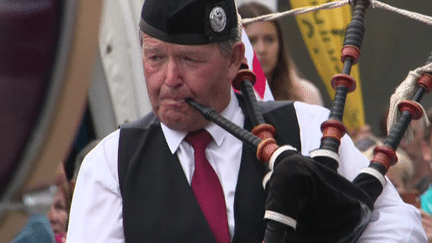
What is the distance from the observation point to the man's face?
246 centimetres

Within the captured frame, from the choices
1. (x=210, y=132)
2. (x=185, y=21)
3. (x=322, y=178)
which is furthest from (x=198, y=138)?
(x=322, y=178)

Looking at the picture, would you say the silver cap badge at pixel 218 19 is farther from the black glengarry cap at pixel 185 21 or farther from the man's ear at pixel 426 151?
the man's ear at pixel 426 151

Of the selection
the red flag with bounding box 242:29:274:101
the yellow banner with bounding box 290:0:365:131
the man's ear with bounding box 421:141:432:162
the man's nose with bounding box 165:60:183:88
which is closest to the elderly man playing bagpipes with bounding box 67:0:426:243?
the man's nose with bounding box 165:60:183:88

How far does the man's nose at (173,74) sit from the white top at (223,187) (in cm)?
22

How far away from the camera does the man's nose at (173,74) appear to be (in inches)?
96.4

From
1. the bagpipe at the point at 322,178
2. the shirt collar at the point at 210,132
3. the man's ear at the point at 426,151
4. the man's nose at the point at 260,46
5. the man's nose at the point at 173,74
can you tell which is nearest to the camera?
the bagpipe at the point at 322,178

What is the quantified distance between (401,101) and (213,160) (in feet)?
1.94

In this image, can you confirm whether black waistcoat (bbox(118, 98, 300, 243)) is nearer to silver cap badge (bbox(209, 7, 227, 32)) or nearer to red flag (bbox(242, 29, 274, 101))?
silver cap badge (bbox(209, 7, 227, 32))

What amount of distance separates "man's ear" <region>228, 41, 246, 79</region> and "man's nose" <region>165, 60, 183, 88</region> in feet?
0.77

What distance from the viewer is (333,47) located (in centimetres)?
493

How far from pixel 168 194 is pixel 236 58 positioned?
18.7 inches

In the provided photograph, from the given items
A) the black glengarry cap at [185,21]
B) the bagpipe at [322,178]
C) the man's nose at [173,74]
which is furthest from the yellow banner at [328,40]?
the man's nose at [173,74]

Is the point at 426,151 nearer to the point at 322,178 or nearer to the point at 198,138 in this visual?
the point at 198,138

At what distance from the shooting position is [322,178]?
7.14 feet
